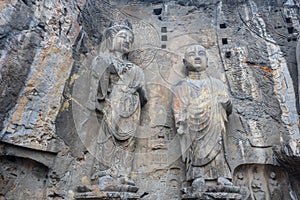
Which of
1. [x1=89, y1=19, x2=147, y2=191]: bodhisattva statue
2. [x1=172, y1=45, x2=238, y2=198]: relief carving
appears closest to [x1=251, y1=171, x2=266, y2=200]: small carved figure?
[x1=172, y1=45, x2=238, y2=198]: relief carving

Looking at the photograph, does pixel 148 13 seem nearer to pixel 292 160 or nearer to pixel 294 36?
pixel 294 36

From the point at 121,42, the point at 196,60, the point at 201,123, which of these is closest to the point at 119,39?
the point at 121,42

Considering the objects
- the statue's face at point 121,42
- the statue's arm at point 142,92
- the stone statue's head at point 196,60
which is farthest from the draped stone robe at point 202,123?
the statue's face at point 121,42

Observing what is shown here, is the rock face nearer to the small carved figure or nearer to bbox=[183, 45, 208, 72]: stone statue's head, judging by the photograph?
the small carved figure

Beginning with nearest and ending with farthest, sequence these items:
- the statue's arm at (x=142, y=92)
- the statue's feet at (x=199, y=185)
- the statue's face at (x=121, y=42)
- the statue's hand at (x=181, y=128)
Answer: the statue's feet at (x=199, y=185) → the statue's hand at (x=181, y=128) → the statue's arm at (x=142, y=92) → the statue's face at (x=121, y=42)

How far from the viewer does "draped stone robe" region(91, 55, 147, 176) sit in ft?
11.3

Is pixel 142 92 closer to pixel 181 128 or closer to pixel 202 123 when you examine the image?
pixel 181 128

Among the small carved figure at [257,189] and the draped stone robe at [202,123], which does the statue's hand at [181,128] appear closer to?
the draped stone robe at [202,123]

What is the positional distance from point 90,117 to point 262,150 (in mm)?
2256

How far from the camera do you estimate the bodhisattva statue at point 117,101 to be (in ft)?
11.2

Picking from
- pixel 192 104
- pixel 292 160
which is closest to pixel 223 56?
pixel 192 104

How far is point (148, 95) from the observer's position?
14.1 ft

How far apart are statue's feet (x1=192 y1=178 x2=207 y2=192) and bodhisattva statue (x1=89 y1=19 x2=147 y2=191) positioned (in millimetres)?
708

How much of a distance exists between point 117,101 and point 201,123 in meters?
1.08
